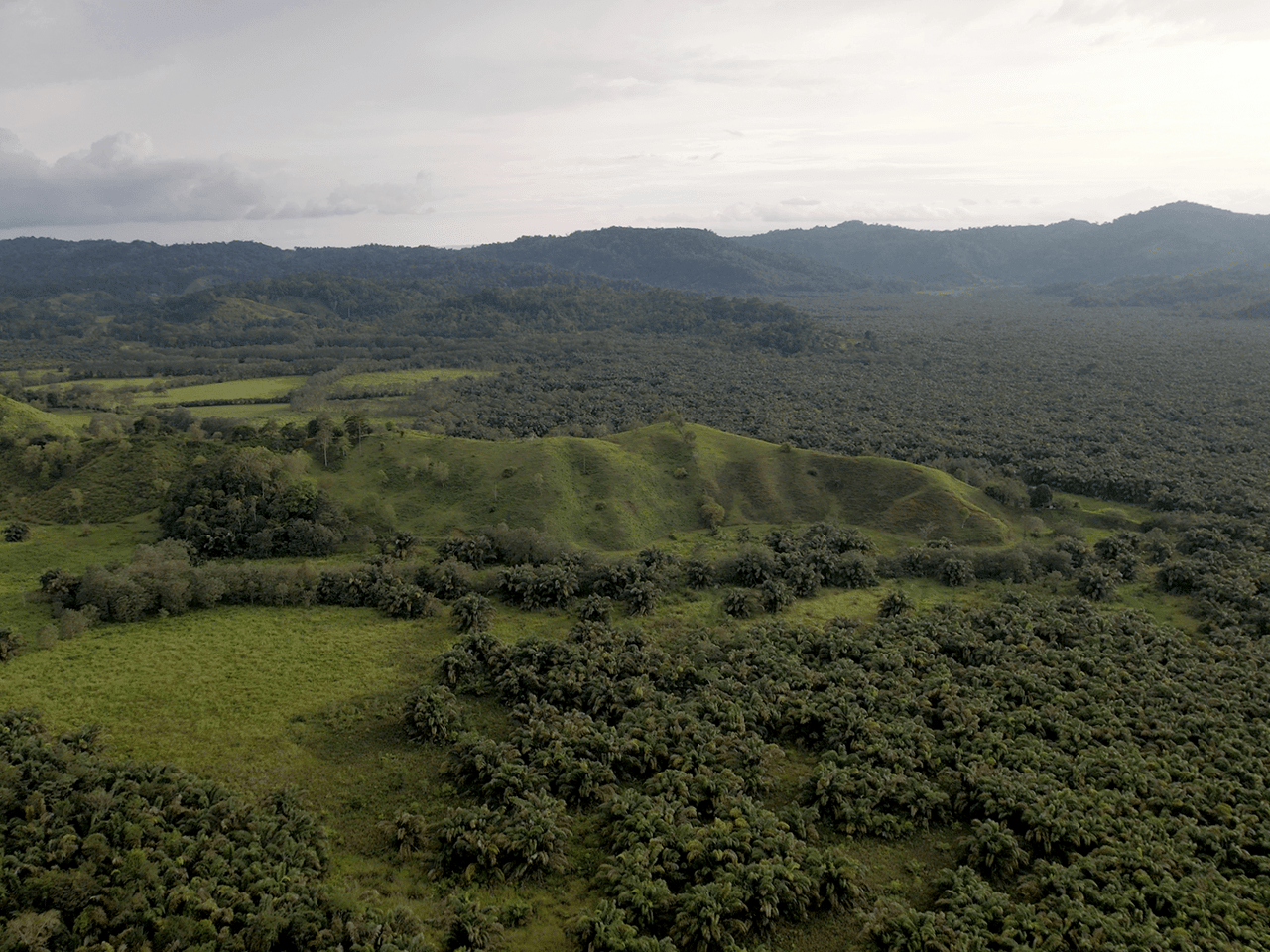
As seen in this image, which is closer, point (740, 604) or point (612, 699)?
point (612, 699)

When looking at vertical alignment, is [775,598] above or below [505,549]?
below

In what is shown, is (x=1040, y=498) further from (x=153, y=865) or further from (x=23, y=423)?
(x=23, y=423)

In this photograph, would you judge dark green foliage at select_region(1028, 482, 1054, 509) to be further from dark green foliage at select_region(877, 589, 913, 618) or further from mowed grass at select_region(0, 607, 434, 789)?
mowed grass at select_region(0, 607, 434, 789)

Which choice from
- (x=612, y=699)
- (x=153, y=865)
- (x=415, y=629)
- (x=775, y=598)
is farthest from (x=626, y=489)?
(x=153, y=865)

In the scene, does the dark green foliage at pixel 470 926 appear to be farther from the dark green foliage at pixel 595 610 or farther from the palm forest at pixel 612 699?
the dark green foliage at pixel 595 610

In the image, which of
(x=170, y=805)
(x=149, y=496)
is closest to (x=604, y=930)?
(x=170, y=805)

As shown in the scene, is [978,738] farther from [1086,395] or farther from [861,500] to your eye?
[1086,395]

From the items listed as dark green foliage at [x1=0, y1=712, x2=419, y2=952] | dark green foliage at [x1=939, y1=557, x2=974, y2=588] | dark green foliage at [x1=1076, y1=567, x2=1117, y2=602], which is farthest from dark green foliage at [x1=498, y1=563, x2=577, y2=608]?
dark green foliage at [x1=1076, y1=567, x2=1117, y2=602]
